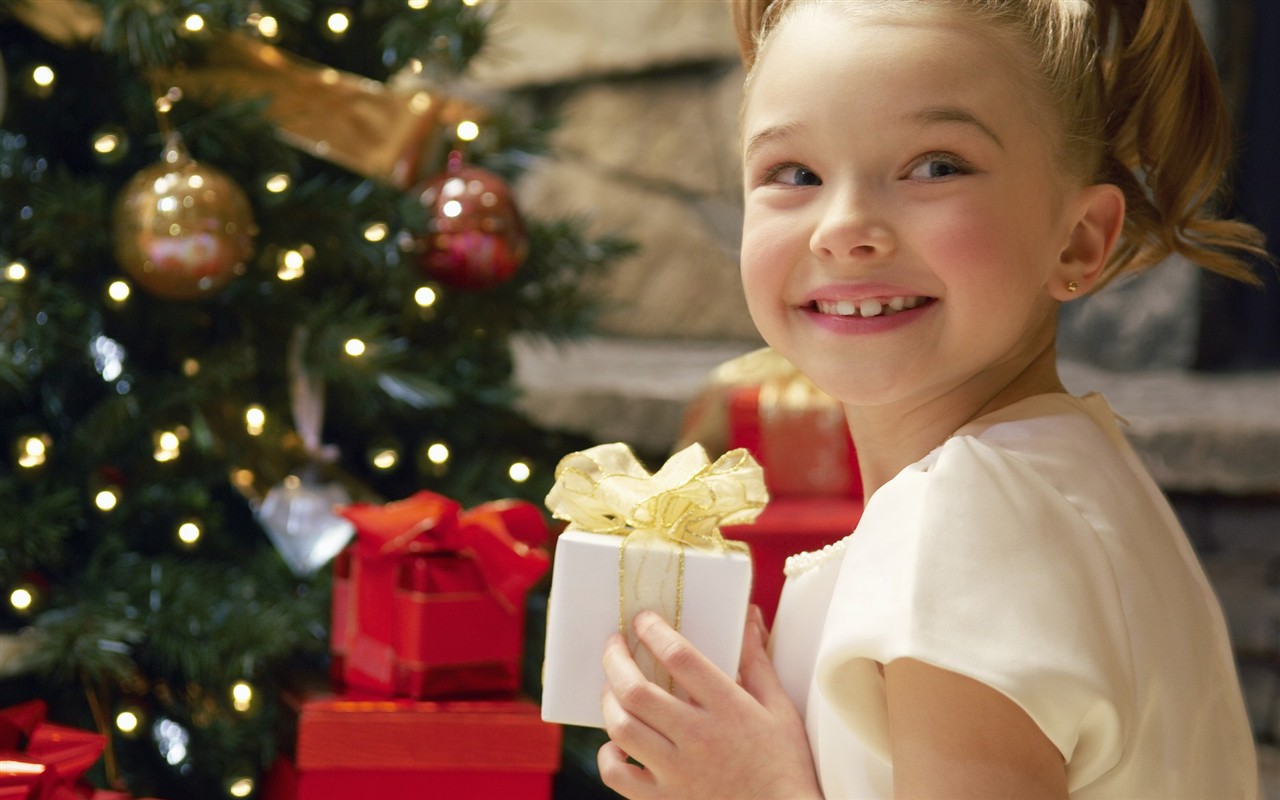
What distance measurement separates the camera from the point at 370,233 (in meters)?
1.57

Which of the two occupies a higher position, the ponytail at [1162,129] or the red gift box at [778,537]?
the ponytail at [1162,129]

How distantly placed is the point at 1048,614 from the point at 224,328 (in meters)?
1.25

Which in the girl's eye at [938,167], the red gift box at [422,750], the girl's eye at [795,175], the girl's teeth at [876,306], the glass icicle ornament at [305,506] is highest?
the girl's eye at [938,167]

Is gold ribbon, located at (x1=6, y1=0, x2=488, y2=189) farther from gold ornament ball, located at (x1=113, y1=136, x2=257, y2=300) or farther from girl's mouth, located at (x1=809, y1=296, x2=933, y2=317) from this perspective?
girl's mouth, located at (x1=809, y1=296, x2=933, y2=317)

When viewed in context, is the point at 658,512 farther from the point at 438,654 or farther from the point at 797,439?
the point at 797,439

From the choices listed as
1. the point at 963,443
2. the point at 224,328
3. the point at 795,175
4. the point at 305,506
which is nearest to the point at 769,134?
the point at 795,175

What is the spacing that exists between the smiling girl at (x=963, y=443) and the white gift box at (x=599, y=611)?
24 millimetres

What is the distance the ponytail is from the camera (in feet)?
2.65

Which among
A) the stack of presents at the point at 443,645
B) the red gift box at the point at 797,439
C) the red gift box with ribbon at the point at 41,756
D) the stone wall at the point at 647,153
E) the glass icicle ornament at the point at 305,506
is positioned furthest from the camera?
the stone wall at the point at 647,153

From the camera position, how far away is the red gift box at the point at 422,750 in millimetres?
1273

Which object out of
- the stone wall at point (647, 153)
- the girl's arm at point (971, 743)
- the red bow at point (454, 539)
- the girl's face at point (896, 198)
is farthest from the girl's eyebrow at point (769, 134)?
the stone wall at point (647, 153)

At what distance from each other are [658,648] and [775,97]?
32 centimetres

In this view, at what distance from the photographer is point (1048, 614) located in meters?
0.59

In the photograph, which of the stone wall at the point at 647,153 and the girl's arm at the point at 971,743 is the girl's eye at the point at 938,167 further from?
the stone wall at the point at 647,153
